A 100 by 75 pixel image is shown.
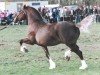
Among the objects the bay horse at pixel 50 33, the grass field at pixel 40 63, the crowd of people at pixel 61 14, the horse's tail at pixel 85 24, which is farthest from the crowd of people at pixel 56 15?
the horse's tail at pixel 85 24

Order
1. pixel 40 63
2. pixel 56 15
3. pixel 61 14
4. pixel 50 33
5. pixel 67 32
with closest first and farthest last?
pixel 67 32 < pixel 50 33 < pixel 40 63 < pixel 56 15 < pixel 61 14

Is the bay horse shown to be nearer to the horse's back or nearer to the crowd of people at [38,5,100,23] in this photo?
the horse's back

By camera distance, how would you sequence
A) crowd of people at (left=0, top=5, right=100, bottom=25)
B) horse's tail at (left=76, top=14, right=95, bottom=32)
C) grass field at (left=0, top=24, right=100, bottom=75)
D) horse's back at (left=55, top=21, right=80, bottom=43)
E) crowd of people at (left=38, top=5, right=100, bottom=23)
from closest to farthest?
1. grass field at (left=0, top=24, right=100, bottom=75)
2. horse's back at (left=55, top=21, right=80, bottom=43)
3. horse's tail at (left=76, top=14, right=95, bottom=32)
4. crowd of people at (left=0, top=5, right=100, bottom=25)
5. crowd of people at (left=38, top=5, right=100, bottom=23)

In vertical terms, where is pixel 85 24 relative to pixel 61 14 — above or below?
above

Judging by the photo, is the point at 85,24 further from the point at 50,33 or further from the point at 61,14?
the point at 61,14

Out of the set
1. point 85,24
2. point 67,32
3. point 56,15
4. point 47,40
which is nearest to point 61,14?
point 56,15

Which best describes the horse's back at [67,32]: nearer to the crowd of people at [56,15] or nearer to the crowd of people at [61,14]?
the crowd of people at [56,15]

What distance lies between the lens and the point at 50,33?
13.6m

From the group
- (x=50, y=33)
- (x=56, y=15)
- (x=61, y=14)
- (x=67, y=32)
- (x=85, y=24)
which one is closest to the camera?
(x=67, y=32)

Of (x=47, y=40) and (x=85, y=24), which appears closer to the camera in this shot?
(x=47, y=40)

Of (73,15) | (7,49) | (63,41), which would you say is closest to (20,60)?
(63,41)

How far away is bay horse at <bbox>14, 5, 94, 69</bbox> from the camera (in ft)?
44.0

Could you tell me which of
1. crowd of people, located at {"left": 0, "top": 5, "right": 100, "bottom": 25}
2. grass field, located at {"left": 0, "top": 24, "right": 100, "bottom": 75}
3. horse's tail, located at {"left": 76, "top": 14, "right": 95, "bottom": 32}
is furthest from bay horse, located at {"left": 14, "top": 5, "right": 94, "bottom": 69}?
crowd of people, located at {"left": 0, "top": 5, "right": 100, "bottom": 25}

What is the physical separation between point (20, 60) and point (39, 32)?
2.02m
